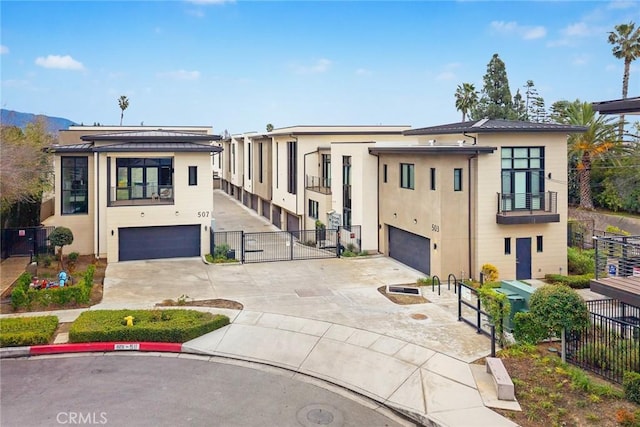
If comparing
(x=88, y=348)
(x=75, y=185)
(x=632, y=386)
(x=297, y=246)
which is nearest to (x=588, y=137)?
(x=297, y=246)

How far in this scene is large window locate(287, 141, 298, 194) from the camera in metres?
34.2

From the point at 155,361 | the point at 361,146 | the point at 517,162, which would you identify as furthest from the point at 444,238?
the point at 155,361

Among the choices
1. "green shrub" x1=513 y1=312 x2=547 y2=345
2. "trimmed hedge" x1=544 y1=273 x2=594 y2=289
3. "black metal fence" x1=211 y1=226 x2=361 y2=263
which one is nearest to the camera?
"green shrub" x1=513 y1=312 x2=547 y2=345

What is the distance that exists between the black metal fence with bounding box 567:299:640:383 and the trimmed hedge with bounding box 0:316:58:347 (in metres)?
13.7

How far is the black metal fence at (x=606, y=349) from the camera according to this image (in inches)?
466

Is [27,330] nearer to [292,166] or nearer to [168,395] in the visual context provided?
[168,395]

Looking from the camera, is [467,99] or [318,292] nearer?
[318,292]

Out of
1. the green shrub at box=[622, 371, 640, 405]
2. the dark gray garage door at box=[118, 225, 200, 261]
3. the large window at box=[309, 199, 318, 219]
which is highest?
the large window at box=[309, 199, 318, 219]

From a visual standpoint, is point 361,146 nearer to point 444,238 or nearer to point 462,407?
point 444,238

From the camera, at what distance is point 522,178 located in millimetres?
22406

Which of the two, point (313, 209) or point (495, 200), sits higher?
point (495, 200)

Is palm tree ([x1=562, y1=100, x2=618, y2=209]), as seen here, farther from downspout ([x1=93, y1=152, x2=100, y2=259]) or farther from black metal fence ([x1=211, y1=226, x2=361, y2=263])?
downspout ([x1=93, y1=152, x2=100, y2=259])

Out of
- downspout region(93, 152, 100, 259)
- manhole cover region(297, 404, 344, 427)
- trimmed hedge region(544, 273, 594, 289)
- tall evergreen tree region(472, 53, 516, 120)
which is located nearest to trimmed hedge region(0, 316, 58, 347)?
manhole cover region(297, 404, 344, 427)

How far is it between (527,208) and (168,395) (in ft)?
54.8
